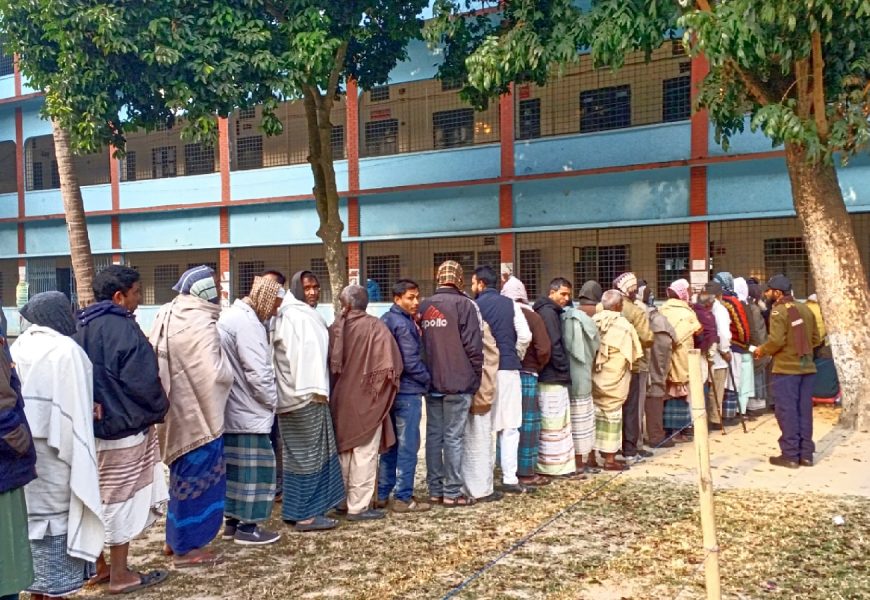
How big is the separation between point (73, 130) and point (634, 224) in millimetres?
10010

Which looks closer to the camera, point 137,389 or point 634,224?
point 137,389

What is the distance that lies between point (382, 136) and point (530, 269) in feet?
17.2

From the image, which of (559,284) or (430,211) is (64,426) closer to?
(559,284)

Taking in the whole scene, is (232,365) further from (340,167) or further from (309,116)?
(340,167)

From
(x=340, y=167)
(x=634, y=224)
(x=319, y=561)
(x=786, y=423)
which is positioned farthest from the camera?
(x=340, y=167)

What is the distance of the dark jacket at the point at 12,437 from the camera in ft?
10.1

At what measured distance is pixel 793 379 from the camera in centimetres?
693

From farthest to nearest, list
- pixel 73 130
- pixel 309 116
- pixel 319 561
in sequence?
pixel 309 116 < pixel 73 130 < pixel 319 561

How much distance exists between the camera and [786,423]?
23.1 ft

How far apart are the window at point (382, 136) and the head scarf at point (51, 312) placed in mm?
14587

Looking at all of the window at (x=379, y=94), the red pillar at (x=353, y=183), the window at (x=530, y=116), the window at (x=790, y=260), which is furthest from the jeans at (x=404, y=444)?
the window at (x=379, y=94)

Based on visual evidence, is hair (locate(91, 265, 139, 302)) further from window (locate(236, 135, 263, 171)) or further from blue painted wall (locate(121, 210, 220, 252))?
window (locate(236, 135, 263, 171))

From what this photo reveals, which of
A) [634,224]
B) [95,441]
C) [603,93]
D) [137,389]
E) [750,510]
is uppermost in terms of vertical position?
[603,93]

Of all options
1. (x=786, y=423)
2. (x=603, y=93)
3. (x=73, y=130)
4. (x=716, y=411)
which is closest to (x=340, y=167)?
(x=603, y=93)
